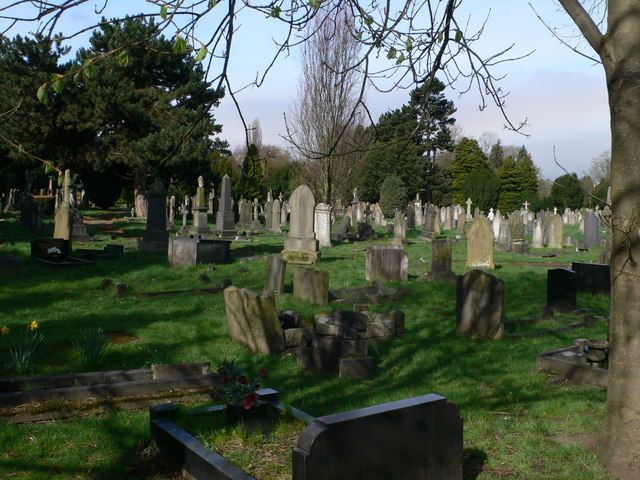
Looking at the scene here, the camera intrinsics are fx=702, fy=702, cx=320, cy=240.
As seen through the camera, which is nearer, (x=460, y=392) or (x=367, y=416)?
(x=367, y=416)

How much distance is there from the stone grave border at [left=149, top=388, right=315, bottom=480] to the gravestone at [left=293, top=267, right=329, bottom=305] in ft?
20.8

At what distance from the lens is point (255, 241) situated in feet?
88.4

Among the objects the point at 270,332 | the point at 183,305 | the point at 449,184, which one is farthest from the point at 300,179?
the point at 270,332

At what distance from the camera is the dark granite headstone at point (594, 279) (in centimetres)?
1419

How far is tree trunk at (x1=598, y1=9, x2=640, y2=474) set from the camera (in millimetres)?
4676

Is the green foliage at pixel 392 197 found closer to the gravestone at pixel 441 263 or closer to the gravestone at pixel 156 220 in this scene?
the gravestone at pixel 156 220

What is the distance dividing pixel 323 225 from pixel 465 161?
4139cm

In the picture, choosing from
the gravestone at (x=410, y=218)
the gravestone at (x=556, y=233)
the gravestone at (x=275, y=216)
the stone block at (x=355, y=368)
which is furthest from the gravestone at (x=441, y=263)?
the gravestone at (x=410, y=218)

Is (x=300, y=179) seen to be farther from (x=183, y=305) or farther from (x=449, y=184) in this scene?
(x=183, y=305)

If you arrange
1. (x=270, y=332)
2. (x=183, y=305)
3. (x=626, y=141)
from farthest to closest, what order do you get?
(x=183, y=305), (x=270, y=332), (x=626, y=141)

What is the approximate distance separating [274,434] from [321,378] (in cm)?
264

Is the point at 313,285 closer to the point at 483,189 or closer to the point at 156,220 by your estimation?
the point at 156,220

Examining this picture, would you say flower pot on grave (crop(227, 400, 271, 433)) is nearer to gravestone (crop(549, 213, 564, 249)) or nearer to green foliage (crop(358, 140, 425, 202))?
gravestone (crop(549, 213, 564, 249))

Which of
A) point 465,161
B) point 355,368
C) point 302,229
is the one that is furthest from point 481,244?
point 465,161
